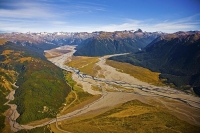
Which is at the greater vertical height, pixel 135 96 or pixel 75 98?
pixel 135 96

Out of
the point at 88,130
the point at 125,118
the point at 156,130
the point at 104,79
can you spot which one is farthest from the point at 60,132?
Result: the point at 104,79

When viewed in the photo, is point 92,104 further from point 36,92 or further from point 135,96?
point 36,92

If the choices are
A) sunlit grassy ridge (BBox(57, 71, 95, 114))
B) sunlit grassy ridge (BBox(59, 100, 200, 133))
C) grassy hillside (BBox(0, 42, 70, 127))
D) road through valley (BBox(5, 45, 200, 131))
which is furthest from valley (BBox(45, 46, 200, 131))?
grassy hillside (BBox(0, 42, 70, 127))

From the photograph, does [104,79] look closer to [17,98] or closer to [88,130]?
[17,98]

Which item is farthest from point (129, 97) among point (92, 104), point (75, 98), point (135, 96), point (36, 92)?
point (36, 92)

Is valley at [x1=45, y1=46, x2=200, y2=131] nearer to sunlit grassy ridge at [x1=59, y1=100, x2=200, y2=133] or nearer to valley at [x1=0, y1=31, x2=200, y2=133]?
valley at [x1=0, y1=31, x2=200, y2=133]

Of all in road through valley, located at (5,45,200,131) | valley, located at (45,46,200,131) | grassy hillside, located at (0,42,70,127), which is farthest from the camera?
road through valley, located at (5,45,200,131)

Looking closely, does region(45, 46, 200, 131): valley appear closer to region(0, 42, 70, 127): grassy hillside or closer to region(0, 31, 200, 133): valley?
region(0, 31, 200, 133): valley

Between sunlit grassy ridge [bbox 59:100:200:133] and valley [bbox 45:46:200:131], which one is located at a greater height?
valley [bbox 45:46:200:131]

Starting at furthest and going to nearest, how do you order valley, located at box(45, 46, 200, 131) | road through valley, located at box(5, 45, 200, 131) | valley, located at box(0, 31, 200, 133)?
road through valley, located at box(5, 45, 200, 131) → valley, located at box(45, 46, 200, 131) → valley, located at box(0, 31, 200, 133)

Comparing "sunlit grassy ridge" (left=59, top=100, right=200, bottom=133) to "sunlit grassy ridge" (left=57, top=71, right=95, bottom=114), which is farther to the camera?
"sunlit grassy ridge" (left=57, top=71, right=95, bottom=114)
